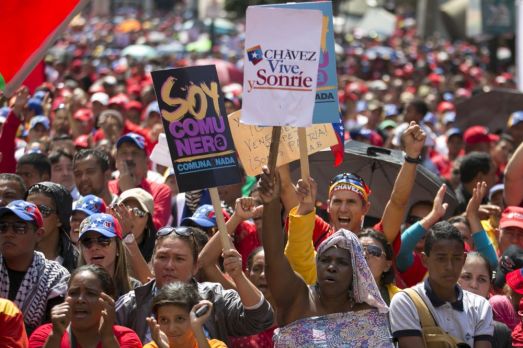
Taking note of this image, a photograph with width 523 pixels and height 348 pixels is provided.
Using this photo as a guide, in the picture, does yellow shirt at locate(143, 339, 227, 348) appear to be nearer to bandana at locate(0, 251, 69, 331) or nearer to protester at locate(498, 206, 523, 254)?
bandana at locate(0, 251, 69, 331)

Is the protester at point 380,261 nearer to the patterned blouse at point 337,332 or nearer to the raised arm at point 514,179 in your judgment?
the patterned blouse at point 337,332

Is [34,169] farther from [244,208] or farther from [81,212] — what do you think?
[244,208]

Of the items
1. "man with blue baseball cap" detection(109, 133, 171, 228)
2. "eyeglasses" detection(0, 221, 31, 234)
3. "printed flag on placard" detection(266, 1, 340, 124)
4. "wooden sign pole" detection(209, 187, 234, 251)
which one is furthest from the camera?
"man with blue baseball cap" detection(109, 133, 171, 228)

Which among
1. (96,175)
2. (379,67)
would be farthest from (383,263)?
(379,67)

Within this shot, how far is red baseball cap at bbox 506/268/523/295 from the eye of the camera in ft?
24.0

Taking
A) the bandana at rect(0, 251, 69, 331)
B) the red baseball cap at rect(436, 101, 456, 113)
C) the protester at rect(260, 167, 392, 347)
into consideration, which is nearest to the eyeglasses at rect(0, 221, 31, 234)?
the bandana at rect(0, 251, 69, 331)

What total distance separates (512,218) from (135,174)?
2760 mm

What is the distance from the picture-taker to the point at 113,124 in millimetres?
12531

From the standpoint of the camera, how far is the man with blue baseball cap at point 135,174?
9.73 metres

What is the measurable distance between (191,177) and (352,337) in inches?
47.9

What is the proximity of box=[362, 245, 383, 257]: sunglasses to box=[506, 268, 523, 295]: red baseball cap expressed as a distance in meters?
0.69

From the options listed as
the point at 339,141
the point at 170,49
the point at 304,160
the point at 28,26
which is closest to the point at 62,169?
the point at 28,26

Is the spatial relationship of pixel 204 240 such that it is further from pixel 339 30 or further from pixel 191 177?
pixel 339 30

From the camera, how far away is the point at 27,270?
705 cm
